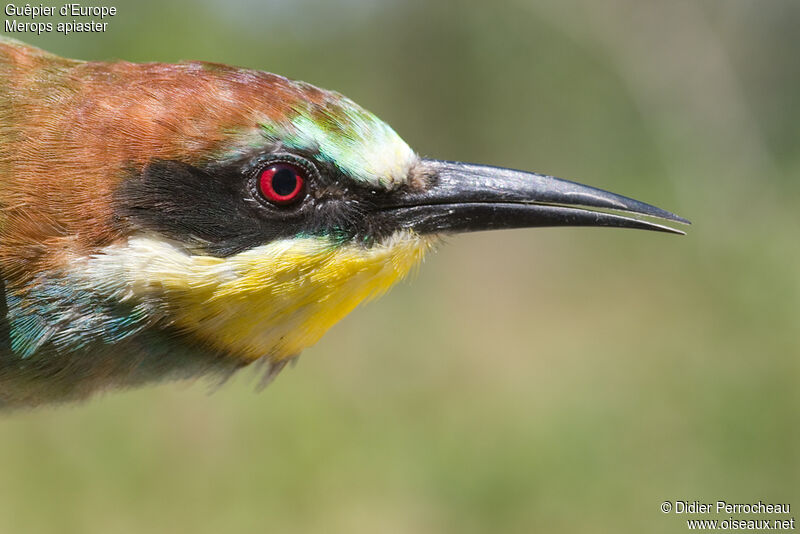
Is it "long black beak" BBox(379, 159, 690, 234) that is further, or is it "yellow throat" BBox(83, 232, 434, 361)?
"long black beak" BBox(379, 159, 690, 234)

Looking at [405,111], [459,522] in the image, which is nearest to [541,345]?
[459,522]

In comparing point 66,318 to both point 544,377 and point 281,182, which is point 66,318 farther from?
point 544,377

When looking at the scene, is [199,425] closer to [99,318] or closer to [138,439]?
[138,439]

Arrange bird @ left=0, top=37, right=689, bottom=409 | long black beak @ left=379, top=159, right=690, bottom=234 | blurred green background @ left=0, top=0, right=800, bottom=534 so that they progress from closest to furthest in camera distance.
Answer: bird @ left=0, top=37, right=689, bottom=409 < long black beak @ left=379, top=159, right=690, bottom=234 < blurred green background @ left=0, top=0, right=800, bottom=534

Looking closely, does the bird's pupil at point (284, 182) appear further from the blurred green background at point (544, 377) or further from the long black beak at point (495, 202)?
the blurred green background at point (544, 377)

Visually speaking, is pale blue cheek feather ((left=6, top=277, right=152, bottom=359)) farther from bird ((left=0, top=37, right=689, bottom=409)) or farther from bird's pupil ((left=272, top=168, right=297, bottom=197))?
bird's pupil ((left=272, top=168, right=297, bottom=197))

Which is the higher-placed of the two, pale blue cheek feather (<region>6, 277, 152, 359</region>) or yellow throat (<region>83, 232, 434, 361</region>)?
yellow throat (<region>83, 232, 434, 361</region>)

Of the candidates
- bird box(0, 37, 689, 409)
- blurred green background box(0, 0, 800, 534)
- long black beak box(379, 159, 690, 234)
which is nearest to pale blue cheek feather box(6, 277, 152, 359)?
bird box(0, 37, 689, 409)

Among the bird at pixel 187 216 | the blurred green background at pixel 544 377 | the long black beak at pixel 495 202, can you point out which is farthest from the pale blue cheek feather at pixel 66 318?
the long black beak at pixel 495 202
